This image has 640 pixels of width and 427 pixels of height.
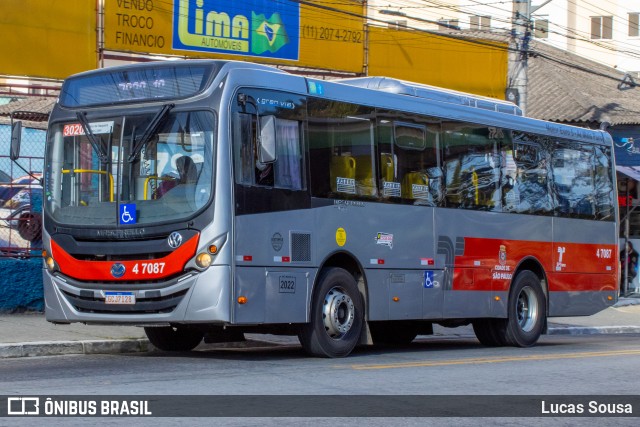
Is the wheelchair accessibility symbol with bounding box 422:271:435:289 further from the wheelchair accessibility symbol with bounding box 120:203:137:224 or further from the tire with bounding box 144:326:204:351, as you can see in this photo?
the wheelchair accessibility symbol with bounding box 120:203:137:224

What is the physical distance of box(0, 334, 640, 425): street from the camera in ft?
31.7

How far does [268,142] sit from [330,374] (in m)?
2.56

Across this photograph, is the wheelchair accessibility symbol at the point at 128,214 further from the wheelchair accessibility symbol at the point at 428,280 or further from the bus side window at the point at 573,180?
the bus side window at the point at 573,180

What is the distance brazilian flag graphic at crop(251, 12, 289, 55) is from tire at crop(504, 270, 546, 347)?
749 cm

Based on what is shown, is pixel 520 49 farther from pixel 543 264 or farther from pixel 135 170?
pixel 135 170

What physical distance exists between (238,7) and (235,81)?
373 inches

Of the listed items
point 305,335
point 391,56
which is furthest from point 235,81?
point 391,56

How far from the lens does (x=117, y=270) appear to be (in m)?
11.8

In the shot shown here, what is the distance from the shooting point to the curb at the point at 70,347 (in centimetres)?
1291

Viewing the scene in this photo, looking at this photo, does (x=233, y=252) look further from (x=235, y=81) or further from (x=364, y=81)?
(x=364, y=81)

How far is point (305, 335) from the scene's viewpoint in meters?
12.7

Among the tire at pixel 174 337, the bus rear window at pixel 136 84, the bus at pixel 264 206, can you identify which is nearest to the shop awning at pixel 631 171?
the bus at pixel 264 206

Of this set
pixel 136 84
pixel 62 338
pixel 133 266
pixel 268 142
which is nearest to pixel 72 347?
pixel 62 338

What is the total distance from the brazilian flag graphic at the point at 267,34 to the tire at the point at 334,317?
918 cm
